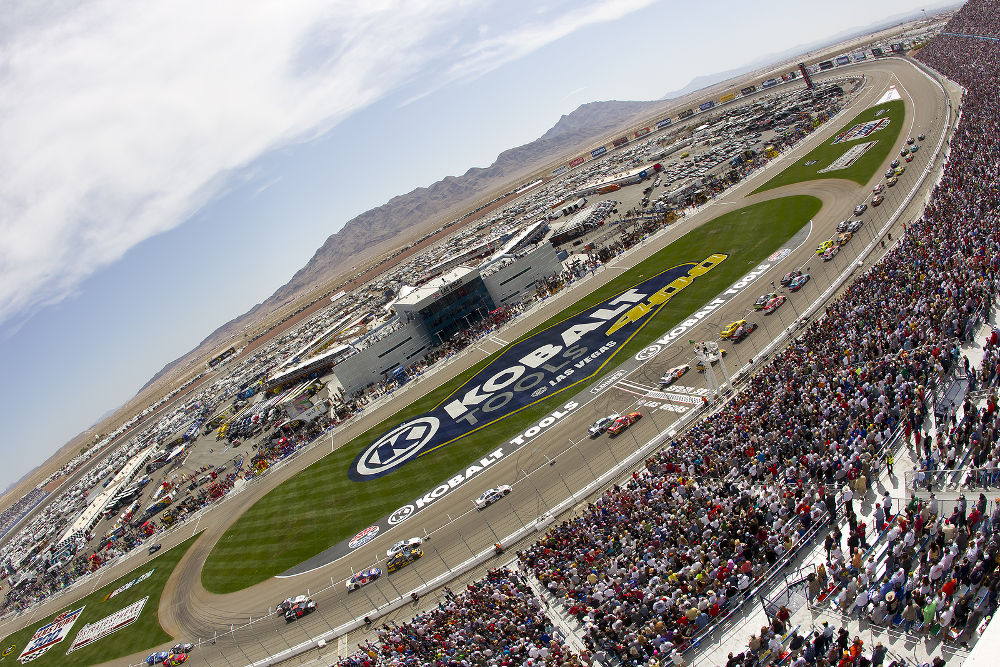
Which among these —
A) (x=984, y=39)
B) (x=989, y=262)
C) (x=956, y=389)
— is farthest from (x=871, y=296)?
(x=984, y=39)

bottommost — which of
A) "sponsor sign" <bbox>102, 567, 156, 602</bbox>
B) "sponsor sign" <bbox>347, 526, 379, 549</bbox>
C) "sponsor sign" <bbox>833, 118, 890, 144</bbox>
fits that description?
"sponsor sign" <bbox>347, 526, 379, 549</bbox>

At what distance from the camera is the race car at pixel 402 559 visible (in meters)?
39.2

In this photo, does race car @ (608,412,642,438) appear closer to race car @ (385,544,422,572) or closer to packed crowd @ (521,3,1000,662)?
packed crowd @ (521,3,1000,662)

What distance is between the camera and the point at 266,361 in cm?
16788

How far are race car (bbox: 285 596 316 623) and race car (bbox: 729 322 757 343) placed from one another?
3889 centimetres

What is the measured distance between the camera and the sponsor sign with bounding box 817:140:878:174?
78062 mm

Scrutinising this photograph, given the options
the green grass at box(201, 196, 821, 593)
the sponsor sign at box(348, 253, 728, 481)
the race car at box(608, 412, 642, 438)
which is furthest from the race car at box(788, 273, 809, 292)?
A: the race car at box(608, 412, 642, 438)

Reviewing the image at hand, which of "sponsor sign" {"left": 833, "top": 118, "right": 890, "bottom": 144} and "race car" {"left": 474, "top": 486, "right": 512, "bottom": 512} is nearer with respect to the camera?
"race car" {"left": 474, "top": 486, "right": 512, "bottom": 512}

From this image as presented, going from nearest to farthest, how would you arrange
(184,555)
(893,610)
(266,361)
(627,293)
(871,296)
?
(893,610), (871,296), (184,555), (627,293), (266,361)

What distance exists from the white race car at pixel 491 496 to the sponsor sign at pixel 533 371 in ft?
38.4

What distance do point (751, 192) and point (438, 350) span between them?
53.3m

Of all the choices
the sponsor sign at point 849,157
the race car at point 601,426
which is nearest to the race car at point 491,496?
the race car at point 601,426

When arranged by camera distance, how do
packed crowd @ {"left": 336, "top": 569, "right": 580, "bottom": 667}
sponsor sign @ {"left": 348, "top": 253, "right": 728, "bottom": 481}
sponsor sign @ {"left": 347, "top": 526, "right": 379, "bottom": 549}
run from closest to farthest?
1. packed crowd @ {"left": 336, "top": 569, "right": 580, "bottom": 667}
2. sponsor sign @ {"left": 347, "top": 526, "right": 379, "bottom": 549}
3. sponsor sign @ {"left": 348, "top": 253, "right": 728, "bottom": 481}

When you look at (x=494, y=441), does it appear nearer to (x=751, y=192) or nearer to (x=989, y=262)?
(x=989, y=262)
